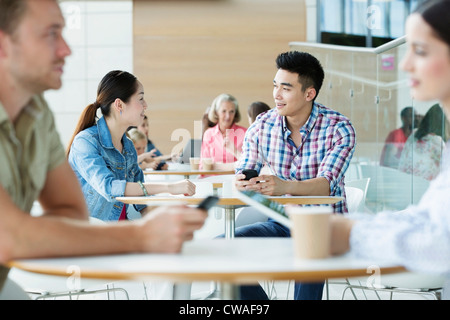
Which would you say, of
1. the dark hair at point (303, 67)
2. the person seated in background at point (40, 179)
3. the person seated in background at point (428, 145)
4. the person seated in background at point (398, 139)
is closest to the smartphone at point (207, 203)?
the person seated in background at point (40, 179)

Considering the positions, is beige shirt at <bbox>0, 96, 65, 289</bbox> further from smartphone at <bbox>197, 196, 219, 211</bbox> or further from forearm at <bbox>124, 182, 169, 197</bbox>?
forearm at <bbox>124, 182, 169, 197</bbox>

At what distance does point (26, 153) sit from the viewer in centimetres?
138

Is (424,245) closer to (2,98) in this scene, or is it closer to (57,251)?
(57,251)

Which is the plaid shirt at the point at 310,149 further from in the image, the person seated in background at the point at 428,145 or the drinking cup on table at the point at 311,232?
the drinking cup on table at the point at 311,232

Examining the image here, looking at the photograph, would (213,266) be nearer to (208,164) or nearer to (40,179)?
(40,179)

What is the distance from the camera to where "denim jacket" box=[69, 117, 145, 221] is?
115 inches

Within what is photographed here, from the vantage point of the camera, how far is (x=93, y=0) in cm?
901

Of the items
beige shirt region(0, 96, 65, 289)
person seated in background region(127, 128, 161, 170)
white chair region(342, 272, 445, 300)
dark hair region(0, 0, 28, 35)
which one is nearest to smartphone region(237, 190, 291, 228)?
beige shirt region(0, 96, 65, 289)

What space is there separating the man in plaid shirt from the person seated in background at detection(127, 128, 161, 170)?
246cm

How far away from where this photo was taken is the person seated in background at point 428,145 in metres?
4.00

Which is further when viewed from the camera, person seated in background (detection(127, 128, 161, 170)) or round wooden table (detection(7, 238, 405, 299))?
person seated in background (detection(127, 128, 161, 170))

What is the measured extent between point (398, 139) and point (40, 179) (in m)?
3.98

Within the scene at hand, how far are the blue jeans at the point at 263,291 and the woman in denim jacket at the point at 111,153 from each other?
33 cm
